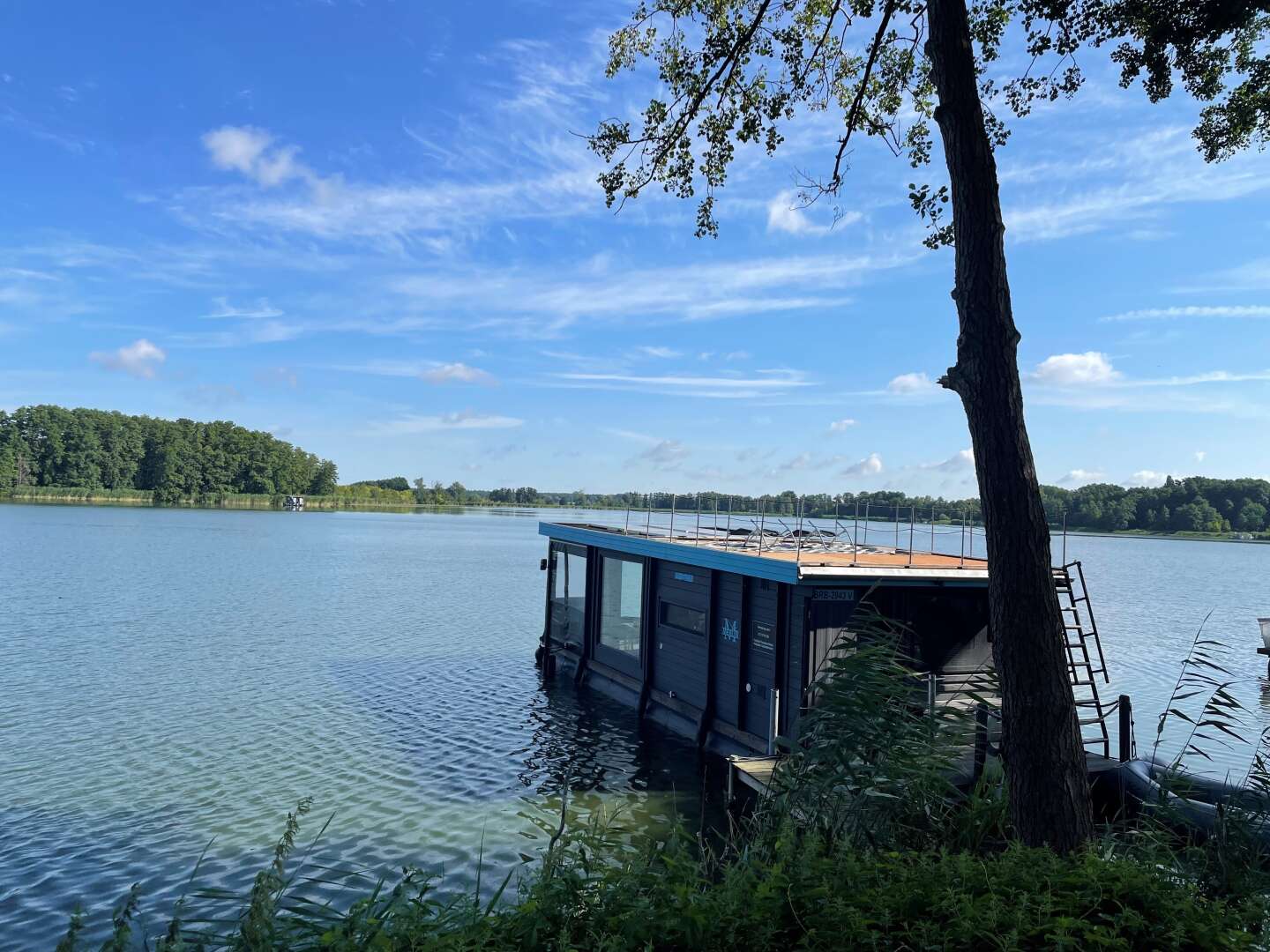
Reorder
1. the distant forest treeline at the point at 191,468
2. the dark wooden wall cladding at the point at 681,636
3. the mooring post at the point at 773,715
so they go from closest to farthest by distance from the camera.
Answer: the mooring post at the point at 773,715 < the dark wooden wall cladding at the point at 681,636 < the distant forest treeline at the point at 191,468

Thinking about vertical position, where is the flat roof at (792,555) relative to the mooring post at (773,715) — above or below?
above

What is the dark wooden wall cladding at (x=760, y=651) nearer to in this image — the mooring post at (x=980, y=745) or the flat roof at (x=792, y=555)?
the flat roof at (x=792, y=555)

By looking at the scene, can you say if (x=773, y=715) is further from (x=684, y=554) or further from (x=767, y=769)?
(x=684, y=554)

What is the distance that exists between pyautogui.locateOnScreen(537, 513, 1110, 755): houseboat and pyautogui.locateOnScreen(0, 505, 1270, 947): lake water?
105 centimetres

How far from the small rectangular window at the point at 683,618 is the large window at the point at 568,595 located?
13.8 ft

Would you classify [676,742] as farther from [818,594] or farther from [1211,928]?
[1211,928]

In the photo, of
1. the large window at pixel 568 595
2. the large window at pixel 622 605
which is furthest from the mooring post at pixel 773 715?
the large window at pixel 568 595

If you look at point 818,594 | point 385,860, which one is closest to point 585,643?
point 818,594

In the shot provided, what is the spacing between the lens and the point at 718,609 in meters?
15.3

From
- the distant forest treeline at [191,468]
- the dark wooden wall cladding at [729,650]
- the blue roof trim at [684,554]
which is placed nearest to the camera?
the blue roof trim at [684,554]

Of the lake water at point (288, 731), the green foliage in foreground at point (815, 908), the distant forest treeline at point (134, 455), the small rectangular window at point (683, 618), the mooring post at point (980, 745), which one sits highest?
the distant forest treeline at point (134, 455)

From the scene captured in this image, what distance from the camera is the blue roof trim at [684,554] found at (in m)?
13.4

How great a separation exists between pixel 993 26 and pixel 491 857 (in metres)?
11.2

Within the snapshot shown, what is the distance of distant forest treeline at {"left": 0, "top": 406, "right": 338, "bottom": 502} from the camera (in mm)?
125688
